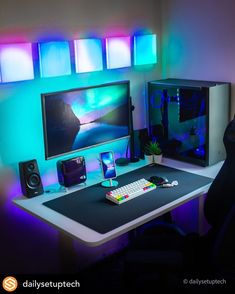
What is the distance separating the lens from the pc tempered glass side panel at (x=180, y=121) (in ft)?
8.58

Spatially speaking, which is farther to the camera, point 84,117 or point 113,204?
point 84,117

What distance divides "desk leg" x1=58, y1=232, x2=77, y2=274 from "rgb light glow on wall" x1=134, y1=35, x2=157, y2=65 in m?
1.28

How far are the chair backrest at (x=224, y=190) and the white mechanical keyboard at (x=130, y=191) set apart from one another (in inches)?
13.5

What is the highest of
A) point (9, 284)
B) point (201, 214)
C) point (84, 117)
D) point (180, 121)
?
point (84, 117)

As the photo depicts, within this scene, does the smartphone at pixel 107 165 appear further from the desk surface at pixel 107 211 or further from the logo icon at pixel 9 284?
the logo icon at pixel 9 284

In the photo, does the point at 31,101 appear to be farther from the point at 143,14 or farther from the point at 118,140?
the point at 143,14

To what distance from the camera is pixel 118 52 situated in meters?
2.66

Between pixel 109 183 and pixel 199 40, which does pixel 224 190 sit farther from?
pixel 199 40

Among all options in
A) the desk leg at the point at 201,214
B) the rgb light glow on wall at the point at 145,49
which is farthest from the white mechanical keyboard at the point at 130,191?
the rgb light glow on wall at the point at 145,49

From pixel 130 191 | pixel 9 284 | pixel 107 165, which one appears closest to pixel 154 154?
pixel 107 165

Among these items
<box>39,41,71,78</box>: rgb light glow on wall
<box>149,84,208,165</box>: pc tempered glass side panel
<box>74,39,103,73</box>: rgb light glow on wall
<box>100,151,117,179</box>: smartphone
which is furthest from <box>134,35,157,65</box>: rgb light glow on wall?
<box>100,151,117,179</box>: smartphone

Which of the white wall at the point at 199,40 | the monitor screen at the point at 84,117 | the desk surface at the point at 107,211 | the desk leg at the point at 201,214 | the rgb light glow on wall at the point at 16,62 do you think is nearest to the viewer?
the desk surface at the point at 107,211

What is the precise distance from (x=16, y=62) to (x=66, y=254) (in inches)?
50.3

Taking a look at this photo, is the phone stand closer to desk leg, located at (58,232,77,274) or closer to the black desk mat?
the black desk mat
